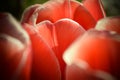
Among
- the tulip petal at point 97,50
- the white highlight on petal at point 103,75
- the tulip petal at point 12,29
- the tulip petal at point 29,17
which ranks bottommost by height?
the white highlight on petal at point 103,75

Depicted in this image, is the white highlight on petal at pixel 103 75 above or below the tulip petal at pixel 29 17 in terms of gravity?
below

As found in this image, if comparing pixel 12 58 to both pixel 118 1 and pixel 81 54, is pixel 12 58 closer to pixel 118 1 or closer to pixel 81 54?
pixel 81 54

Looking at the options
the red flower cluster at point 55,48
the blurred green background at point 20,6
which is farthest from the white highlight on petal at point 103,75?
the blurred green background at point 20,6

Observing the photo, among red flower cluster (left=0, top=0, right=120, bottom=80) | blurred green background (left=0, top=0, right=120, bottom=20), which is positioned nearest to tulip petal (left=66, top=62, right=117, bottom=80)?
red flower cluster (left=0, top=0, right=120, bottom=80)

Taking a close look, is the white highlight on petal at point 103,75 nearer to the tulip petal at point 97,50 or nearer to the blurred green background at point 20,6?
the tulip petal at point 97,50

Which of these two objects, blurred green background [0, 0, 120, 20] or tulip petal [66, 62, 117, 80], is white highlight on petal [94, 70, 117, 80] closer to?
tulip petal [66, 62, 117, 80]

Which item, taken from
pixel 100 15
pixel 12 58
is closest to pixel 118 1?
pixel 100 15
